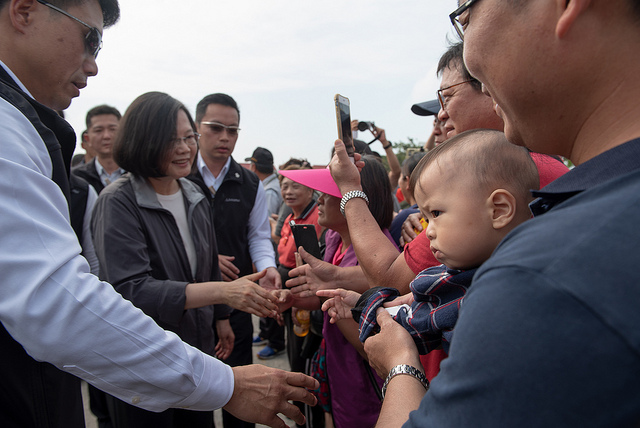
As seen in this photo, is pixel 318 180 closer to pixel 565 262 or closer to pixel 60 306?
pixel 60 306

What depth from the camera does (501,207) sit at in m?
1.16

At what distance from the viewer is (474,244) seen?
1.18m

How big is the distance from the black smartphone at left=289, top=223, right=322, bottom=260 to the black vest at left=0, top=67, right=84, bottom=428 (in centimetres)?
116

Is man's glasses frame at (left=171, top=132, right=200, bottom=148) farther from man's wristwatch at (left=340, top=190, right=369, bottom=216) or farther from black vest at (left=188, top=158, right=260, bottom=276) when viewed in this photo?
man's wristwatch at (left=340, top=190, right=369, bottom=216)

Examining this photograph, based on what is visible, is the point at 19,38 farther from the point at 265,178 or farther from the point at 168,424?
the point at 265,178

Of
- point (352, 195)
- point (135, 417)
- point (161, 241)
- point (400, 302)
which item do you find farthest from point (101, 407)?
point (400, 302)

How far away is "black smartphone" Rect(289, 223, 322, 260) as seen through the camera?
2266 mm

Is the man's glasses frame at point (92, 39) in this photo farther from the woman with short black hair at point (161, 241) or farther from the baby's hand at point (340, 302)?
the baby's hand at point (340, 302)

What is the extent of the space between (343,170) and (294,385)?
1061 mm

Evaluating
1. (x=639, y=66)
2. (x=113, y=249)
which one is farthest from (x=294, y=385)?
(x=639, y=66)

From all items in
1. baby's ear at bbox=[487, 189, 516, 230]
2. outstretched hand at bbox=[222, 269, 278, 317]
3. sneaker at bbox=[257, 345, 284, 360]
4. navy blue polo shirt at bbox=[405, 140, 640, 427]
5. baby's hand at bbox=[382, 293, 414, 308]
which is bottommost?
sneaker at bbox=[257, 345, 284, 360]

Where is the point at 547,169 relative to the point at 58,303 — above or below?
above

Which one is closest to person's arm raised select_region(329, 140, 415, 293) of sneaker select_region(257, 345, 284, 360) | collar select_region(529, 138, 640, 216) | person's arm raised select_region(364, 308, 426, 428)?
person's arm raised select_region(364, 308, 426, 428)

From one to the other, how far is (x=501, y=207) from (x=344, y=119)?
1110mm
